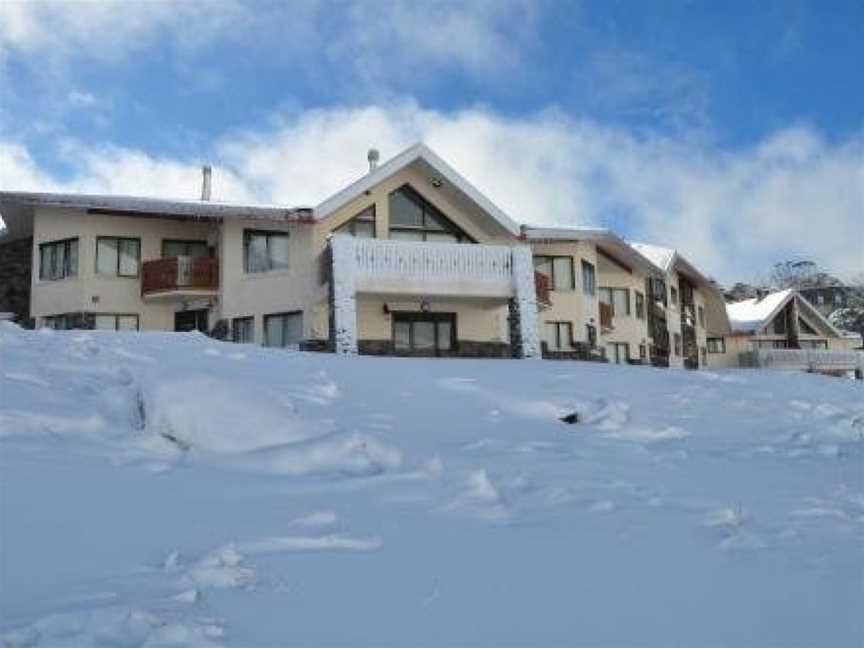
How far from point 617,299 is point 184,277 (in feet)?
64.2

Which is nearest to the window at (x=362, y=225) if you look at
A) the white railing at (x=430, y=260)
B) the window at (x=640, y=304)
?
the white railing at (x=430, y=260)

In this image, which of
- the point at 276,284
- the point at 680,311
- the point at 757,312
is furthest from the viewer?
the point at 757,312

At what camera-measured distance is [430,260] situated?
84.3 feet

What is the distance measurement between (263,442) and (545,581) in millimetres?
3861

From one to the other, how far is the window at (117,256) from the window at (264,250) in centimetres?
404

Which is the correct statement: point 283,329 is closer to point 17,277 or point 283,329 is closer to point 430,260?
point 430,260

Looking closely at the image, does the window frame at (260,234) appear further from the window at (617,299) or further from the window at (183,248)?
the window at (617,299)

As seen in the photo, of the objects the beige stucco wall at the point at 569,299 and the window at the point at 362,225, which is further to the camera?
the beige stucco wall at the point at 569,299

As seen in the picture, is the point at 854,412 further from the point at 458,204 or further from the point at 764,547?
the point at 458,204

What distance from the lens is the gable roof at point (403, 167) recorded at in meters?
26.9

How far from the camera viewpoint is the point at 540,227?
30266 mm

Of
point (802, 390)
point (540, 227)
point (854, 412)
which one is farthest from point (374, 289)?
point (854, 412)

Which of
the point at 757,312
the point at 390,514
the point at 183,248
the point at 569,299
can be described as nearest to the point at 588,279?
the point at 569,299

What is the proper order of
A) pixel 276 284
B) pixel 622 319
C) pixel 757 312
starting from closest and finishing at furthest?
pixel 276 284
pixel 622 319
pixel 757 312
